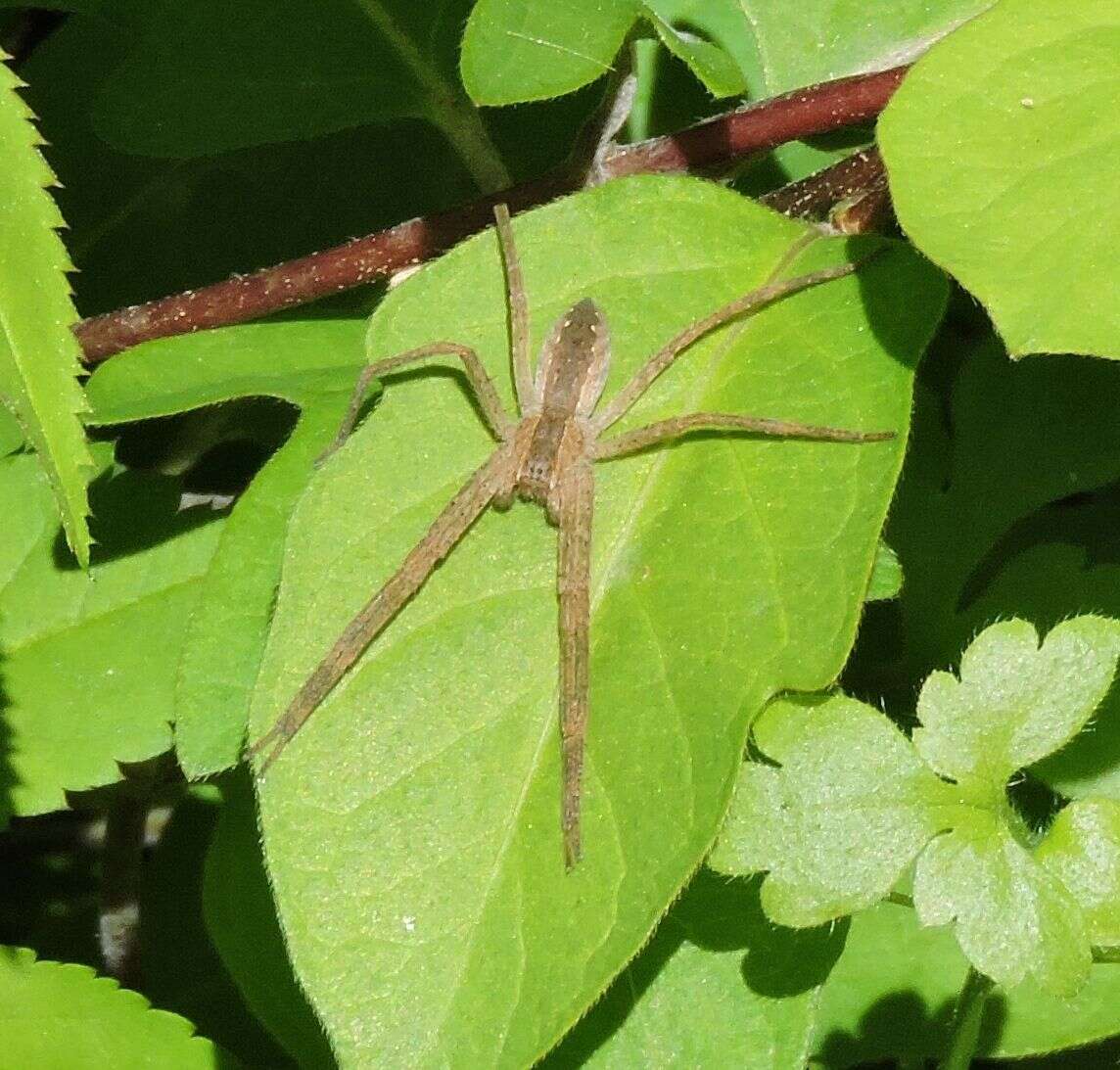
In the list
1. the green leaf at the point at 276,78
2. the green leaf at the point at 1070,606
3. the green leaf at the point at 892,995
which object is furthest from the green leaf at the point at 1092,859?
the green leaf at the point at 276,78

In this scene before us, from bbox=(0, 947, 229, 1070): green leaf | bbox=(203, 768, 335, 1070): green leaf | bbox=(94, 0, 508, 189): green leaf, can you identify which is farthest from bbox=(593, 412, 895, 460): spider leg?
bbox=(0, 947, 229, 1070): green leaf

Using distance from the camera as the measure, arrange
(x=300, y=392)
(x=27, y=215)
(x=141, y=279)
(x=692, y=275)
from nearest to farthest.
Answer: (x=27, y=215) → (x=692, y=275) → (x=300, y=392) → (x=141, y=279)

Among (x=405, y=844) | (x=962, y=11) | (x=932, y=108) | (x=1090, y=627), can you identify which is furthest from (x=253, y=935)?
(x=962, y=11)

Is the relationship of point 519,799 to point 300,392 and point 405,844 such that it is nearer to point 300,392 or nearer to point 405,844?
point 405,844

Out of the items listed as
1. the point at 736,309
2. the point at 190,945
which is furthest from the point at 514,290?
the point at 190,945

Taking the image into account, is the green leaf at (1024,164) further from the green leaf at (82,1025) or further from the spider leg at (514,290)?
the green leaf at (82,1025)
